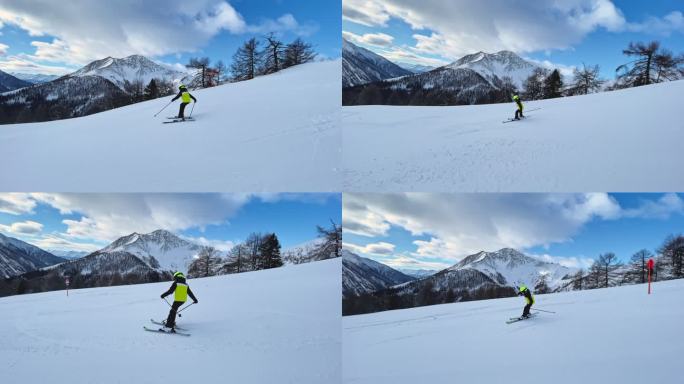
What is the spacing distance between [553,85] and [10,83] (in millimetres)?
31752

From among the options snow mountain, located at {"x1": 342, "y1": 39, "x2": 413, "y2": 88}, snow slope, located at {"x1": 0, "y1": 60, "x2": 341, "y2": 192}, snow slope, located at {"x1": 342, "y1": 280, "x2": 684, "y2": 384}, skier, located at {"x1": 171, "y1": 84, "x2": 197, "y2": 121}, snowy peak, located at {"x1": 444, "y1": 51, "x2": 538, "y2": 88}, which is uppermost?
snowy peak, located at {"x1": 444, "y1": 51, "x2": 538, "y2": 88}

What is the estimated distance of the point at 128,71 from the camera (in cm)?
2084

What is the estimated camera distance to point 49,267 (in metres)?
19.4

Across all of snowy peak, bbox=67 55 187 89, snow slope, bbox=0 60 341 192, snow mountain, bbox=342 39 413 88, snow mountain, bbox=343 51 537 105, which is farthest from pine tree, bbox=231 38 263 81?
snow slope, bbox=0 60 341 192

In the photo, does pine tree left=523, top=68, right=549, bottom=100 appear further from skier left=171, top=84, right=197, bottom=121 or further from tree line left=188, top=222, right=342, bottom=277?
skier left=171, top=84, right=197, bottom=121

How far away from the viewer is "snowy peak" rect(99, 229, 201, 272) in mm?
17125

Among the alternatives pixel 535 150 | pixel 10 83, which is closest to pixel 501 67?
pixel 535 150

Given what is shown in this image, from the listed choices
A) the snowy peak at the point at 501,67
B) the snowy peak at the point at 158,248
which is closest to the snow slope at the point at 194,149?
the snowy peak at the point at 158,248

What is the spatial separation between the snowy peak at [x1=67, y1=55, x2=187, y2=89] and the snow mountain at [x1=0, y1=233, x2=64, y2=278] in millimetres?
6358

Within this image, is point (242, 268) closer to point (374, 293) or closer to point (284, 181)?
point (374, 293)

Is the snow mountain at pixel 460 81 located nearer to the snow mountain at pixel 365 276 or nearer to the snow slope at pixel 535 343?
the snow mountain at pixel 365 276

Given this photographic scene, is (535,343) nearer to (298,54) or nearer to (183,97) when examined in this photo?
(183,97)

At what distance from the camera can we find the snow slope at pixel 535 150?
9062 millimetres

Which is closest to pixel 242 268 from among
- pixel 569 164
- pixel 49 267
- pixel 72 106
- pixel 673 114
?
pixel 49 267
